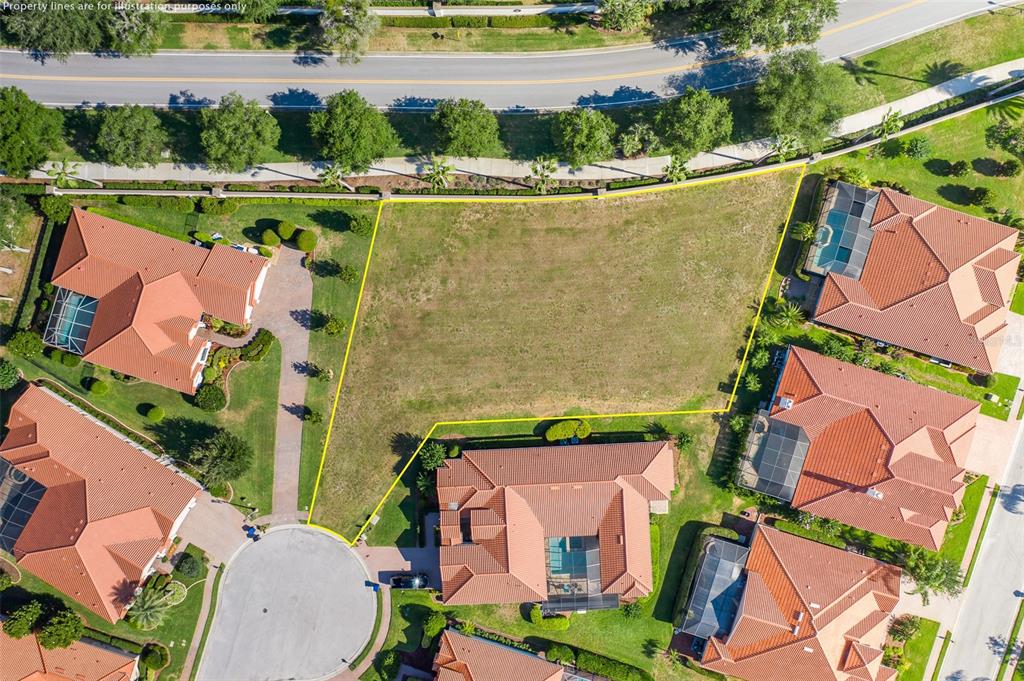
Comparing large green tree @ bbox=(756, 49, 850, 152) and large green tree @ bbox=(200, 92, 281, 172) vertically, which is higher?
large green tree @ bbox=(756, 49, 850, 152)

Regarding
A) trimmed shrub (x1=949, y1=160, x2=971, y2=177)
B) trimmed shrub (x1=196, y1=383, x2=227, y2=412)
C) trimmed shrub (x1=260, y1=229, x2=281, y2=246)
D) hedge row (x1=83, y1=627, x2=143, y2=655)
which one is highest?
trimmed shrub (x1=949, y1=160, x2=971, y2=177)

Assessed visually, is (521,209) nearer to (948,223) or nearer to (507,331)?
(507,331)

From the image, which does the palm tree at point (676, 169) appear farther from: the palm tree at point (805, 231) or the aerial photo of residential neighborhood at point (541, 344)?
the palm tree at point (805, 231)

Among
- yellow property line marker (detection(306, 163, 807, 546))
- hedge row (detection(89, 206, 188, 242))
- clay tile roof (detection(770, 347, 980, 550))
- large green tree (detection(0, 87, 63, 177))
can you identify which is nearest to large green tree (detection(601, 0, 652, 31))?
yellow property line marker (detection(306, 163, 807, 546))

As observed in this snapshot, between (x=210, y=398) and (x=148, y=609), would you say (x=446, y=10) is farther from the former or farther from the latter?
(x=148, y=609)

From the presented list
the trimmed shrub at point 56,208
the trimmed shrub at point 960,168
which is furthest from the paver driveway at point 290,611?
the trimmed shrub at point 960,168

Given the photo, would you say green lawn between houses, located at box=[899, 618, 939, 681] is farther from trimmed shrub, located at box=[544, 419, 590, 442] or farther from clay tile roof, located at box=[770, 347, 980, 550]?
trimmed shrub, located at box=[544, 419, 590, 442]
